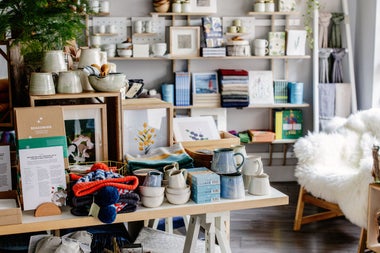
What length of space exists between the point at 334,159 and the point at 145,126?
6.33 ft

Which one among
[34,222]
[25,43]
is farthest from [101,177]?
[25,43]

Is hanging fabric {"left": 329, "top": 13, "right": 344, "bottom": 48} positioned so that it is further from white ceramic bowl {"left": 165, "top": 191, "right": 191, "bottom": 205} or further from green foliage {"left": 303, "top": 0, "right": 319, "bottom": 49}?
white ceramic bowl {"left": 165, "top": 191, "right": 191, "bottom": 205}

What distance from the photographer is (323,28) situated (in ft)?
16.4

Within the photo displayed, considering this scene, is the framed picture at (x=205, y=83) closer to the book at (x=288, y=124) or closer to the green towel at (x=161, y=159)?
the book at (x=288, y=124)

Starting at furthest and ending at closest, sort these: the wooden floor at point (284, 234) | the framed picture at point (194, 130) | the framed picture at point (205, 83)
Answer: the framed picture at point (205, 83)
the wooden floor at point (284, 234)
the framed picture at point (194, 130)

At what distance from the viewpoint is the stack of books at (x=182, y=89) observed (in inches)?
192

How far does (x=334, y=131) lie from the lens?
152 inches

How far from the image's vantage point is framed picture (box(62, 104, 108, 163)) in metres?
2.08

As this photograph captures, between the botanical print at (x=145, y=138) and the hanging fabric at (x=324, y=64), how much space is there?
10.3 feet

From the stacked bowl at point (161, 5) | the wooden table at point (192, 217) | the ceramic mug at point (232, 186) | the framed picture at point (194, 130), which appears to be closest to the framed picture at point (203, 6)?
the stacked bowl at point (161, 5)

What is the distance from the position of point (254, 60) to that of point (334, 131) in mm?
1520

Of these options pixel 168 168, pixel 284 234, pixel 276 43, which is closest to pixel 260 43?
pixel 276 43

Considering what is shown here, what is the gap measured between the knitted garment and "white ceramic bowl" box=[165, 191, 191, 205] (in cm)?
13

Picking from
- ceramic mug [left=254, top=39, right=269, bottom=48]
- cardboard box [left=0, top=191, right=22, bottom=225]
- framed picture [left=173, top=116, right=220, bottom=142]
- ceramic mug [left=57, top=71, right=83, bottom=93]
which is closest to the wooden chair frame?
framed picture [left=173, top=116, right=220, bottom=142]
